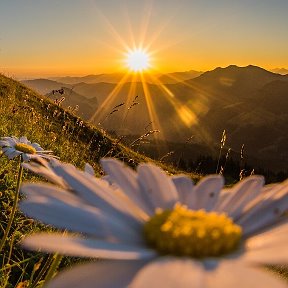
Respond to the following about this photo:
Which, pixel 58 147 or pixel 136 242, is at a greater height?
pixel 136 242

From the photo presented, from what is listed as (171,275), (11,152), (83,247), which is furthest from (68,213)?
(11,152)

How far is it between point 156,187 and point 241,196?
17 centimetres

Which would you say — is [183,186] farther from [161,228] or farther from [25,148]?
[25,148]

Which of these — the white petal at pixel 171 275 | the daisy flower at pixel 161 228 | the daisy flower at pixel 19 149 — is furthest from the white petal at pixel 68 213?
the daisy flower at pixel 19 149

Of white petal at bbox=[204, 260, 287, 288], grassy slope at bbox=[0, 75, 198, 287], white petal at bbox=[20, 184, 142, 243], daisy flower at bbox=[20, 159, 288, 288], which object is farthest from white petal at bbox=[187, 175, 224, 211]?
grassy slope at bbox=[0, 75, 198, 287]

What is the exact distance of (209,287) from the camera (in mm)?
578

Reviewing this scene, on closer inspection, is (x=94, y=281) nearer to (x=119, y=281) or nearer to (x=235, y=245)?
(x=119, y=281)

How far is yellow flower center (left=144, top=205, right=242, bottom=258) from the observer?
0.78 metres

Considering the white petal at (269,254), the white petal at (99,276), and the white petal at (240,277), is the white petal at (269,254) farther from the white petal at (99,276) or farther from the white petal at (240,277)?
the white petal at (99,276)

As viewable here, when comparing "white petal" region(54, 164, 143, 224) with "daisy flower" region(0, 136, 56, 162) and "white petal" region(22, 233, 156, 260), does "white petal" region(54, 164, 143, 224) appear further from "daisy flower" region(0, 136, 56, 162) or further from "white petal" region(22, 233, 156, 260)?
"daisy flower" region(0, 136, 56, 162)

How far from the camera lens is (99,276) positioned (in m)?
0.64

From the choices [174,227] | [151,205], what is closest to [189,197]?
[151,205]

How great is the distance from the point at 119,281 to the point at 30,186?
0.24 metres

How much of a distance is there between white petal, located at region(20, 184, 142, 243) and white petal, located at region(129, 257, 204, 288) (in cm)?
11
